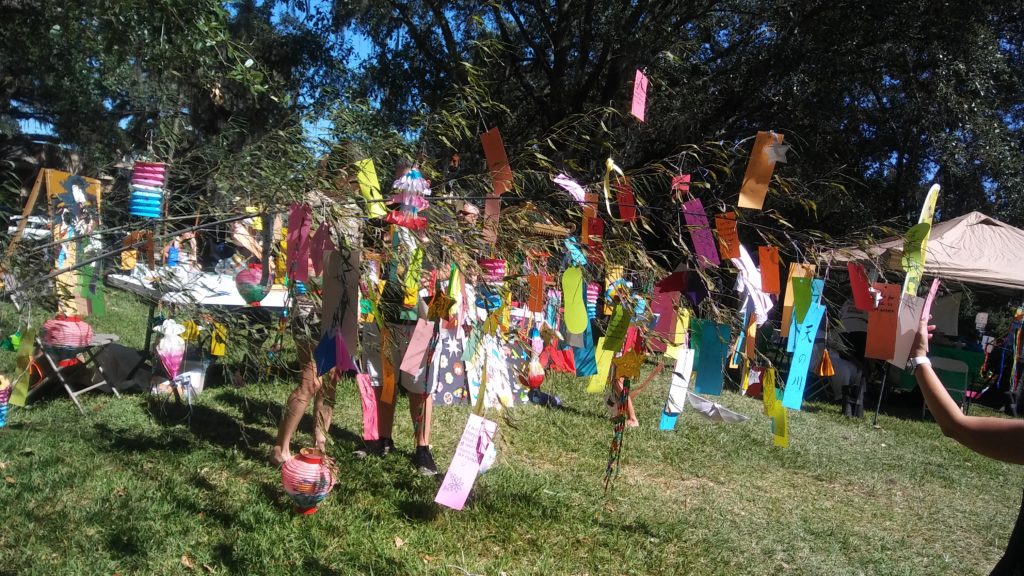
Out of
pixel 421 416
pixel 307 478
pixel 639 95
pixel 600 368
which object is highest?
pixel 639 95

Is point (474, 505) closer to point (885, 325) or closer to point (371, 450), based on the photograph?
point (371, 450)

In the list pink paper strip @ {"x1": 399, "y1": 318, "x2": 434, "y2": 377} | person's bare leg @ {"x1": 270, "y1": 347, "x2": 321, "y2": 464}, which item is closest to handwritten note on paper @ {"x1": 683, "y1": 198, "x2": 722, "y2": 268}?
pink paper strip @ {"x1": 399, "y1": 318, "x2": 434, "y2": 377}

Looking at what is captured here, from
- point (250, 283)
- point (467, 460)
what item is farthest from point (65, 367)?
point (467, 460)

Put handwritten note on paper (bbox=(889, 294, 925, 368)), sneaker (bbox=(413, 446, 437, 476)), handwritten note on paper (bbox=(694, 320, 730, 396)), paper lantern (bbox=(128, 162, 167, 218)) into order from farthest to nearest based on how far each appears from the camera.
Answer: sneaker (bbox=(413, 446, 437, 476)), handwritten note on paper (bbox=(694, 320, 730, 396)), paper lantern (bbox=(128, 162, 167, 218)), handwritten note on paper (bbox=(889, 294, 925, 368))

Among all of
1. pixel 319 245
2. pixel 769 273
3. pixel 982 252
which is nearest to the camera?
pixel 319 245

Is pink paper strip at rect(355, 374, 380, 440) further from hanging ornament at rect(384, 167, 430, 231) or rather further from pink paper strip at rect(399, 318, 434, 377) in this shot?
hanging ornament at rect(384, 167, 430, 231)

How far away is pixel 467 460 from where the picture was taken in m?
A: 2.93

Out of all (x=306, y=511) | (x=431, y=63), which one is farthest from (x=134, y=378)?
(x=431, y=63)

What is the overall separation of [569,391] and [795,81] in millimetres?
5613

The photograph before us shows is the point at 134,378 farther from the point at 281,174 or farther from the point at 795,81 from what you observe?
the point at 795,81

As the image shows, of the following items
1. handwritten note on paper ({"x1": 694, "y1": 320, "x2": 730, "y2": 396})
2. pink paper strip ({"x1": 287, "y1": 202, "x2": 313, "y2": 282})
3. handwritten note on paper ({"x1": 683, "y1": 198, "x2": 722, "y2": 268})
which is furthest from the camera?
handwritten note on paper ({"x1": 694, "y1": 320, "x2": 730, "y2": 396})

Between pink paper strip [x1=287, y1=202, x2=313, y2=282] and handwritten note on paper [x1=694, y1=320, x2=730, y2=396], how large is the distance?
1717 mm

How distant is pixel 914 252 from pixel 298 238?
6.73 ft

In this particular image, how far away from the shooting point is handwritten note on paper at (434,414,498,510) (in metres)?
2.89
